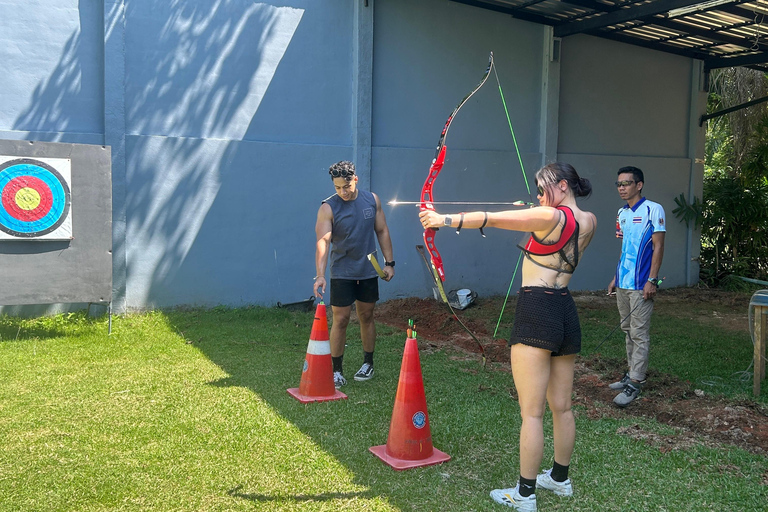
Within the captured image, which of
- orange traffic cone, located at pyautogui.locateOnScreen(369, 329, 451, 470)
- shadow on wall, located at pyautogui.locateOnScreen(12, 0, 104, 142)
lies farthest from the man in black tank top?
shadow on wall, located at pyautogui.locateOnScreen(12, 0, 104, 142)

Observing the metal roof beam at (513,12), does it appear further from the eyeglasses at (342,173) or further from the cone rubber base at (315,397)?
the cone rubber base at (315,397)

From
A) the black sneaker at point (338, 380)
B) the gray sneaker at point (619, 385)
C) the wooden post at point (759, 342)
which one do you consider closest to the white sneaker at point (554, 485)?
the gray sneaker at point (619, 385)

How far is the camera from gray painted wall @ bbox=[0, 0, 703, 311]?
7301mm

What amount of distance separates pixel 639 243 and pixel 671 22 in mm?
6187

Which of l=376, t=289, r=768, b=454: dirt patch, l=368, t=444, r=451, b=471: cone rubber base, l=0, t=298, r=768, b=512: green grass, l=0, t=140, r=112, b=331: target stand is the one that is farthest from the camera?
l=0, t=140, r=112, b=331: target stand

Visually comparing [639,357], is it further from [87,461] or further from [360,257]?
[87,461]

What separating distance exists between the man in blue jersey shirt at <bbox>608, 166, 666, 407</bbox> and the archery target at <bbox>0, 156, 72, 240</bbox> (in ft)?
16.7

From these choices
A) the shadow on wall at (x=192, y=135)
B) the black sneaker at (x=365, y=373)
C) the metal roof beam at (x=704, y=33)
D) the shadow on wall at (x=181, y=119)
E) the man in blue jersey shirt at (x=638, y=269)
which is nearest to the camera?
the man in blue jersey shirt at (x=638, y=269)

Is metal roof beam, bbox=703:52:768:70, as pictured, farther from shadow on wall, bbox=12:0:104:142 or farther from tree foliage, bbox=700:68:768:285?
shadow on wall, bbox=12:0:104:142

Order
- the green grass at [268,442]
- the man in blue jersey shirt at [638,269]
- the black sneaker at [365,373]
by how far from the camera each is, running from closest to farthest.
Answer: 1. the green grass at [268,442]
2. the man in blue jersey shirt at [638,269]
3. the black sneaker at [365,373]

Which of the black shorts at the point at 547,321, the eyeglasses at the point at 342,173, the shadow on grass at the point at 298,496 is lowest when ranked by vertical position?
the shadow on grass at the point at 298,496

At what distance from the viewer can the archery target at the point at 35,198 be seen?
21.2 ft

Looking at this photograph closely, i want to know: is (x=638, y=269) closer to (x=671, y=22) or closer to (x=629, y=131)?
(x=671, y=22)

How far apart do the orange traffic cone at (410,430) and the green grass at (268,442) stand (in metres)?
0.09
